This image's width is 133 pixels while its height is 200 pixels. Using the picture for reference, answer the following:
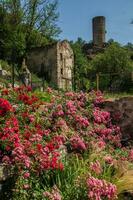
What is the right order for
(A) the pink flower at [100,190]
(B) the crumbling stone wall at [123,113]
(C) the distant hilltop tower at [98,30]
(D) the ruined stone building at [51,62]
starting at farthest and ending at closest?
(C) the distant hilltop tower at [98,30]
(D) the ruined stone building at [51,62]
(B) the crumbling stone wall at [123,113]
(A) the pink flower at [100,190]

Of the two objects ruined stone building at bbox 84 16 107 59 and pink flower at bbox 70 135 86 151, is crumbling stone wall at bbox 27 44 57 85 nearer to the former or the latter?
pink flower at bbox 70 135 86 151

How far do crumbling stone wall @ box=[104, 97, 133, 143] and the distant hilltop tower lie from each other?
77.9 meters

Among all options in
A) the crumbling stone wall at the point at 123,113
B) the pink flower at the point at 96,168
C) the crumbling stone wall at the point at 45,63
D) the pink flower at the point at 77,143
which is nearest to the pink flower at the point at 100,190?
the pink flower at the point at 96,168

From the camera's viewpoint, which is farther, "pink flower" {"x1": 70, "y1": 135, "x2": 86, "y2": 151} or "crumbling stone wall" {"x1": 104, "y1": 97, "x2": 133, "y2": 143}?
"crumbling stone wall" {"x1": 104, "y1": 97, "x2": 133, "y2": 143}

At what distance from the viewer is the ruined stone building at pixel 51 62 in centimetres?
4497

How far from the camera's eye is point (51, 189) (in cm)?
913

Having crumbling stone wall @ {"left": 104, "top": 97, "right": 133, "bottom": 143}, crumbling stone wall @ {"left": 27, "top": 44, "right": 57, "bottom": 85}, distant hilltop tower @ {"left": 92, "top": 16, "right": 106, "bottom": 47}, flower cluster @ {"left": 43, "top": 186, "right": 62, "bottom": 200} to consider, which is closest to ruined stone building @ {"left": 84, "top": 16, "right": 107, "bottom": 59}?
distant hilltop tower @ {"left": 92, "top": 16, "right": 106, "bottom": 47}

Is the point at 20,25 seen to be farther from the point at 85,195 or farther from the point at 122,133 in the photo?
the point at 85,195

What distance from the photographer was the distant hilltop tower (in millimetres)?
93625

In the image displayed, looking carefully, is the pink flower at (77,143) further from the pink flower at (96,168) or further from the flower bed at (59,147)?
the pink flower at (96,168)

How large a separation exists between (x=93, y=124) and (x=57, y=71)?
1234 inches

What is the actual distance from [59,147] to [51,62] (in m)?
34.7

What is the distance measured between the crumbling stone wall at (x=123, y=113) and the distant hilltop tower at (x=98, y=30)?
7790 centimetres

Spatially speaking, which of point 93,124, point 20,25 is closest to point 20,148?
point 93,124
